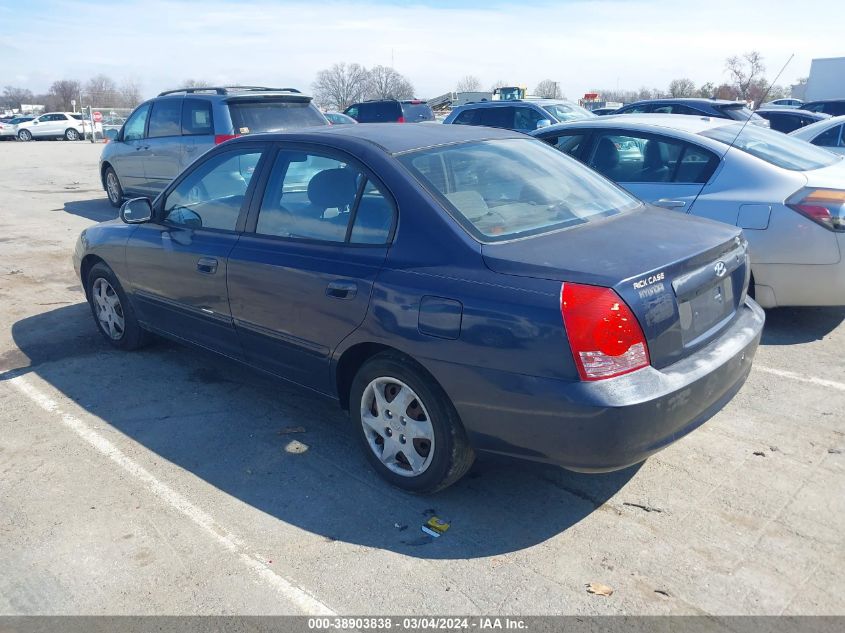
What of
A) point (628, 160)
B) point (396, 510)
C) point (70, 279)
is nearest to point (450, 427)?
point (396, 510)

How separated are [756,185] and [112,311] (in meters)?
4.98

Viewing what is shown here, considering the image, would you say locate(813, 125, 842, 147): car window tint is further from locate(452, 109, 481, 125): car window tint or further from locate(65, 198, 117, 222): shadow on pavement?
locate(65, 198, 117, 222): shadow on pavement

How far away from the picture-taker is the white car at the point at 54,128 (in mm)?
41438

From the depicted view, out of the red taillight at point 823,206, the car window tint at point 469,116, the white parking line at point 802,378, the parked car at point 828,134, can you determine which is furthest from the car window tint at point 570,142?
the car window tint at point 469,116

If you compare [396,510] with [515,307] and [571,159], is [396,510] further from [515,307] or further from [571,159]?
[571,159]

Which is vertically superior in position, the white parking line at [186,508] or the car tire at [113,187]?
the car tire at [113,187]

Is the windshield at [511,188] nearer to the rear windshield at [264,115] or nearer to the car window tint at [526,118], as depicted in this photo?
the rear windshield at [264,115]

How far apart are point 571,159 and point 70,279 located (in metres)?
5.94

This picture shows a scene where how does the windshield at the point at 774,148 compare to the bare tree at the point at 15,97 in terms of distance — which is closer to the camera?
the windshield at the point at 774,148

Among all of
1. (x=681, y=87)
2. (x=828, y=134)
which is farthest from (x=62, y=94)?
(x=828, y=134)

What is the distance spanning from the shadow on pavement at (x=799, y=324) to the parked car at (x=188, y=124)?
6101 millimetres

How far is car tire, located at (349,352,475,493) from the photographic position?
3271 millimetres

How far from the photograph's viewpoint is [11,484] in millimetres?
3742

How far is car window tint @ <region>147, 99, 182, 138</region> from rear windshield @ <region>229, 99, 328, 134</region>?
132 centimetres
